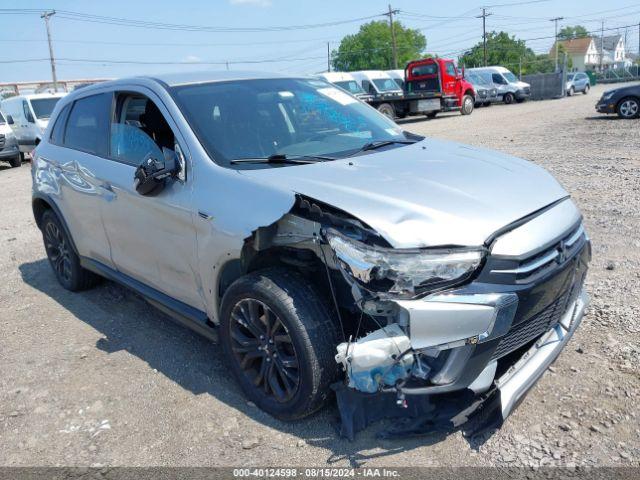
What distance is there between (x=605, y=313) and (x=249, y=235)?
8.83 ft

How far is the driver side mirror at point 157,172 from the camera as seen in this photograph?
3.33m

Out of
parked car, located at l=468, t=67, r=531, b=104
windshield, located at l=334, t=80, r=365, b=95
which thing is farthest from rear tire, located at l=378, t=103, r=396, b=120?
parked car, located at l=468, t=67, r=531, b=104

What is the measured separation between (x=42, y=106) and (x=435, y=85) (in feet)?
50.7

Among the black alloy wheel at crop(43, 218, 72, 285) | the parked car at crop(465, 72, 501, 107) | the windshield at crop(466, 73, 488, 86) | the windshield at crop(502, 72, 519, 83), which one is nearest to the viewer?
the black alloy wheel at crop(43, 218, 72, 285)

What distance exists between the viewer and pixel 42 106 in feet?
58.3

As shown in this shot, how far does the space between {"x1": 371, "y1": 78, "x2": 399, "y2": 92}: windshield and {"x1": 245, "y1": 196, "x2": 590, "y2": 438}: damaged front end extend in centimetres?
2538

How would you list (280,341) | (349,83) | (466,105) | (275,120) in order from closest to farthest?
(280,341)
(275,120)
(349,83)
(466,105)

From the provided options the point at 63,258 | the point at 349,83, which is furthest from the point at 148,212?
the point at 349,83

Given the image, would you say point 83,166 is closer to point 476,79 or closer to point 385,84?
point 385,84

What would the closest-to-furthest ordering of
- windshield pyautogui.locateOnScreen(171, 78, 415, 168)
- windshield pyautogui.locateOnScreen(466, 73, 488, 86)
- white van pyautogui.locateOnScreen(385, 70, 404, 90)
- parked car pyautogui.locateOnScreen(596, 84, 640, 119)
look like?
1. windshield pyautogui.locateOnScreen(171, 78, 415, 168)
2. parked car pyautogui.locateOnScreen(596, 84, 640, 119)
3. white van pyautogui.locateOnScreen(385, 70, 404, 90)
4. windshield pyautogui.locateOnScreen(466, 73, 488, 86)

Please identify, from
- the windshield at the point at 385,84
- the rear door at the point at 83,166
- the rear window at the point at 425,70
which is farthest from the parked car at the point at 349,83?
the rear door at the point at 83,166

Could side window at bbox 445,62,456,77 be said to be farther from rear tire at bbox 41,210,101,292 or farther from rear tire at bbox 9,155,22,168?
rear tire at bbox 41,210,101,292

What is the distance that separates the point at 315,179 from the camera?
9.74 ft

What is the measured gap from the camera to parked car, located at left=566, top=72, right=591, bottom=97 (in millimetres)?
38281
